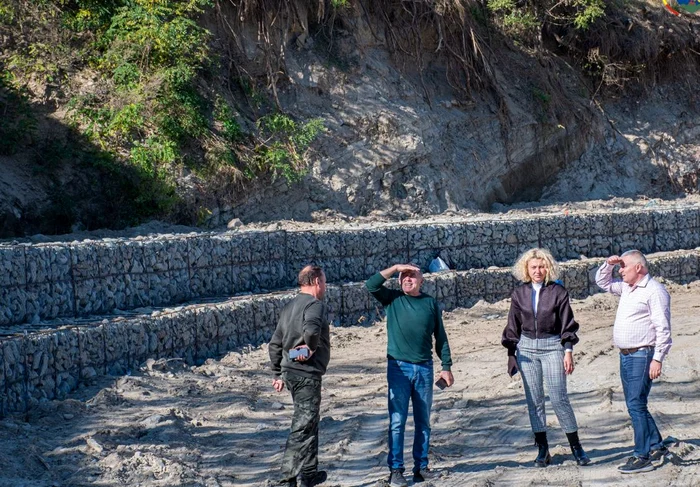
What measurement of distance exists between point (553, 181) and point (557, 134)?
1.11 meters

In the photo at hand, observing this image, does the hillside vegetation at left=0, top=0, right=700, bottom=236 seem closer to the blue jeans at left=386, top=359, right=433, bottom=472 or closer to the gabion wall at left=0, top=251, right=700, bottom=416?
the gabion wall at left=0, top=251, right=700, bottom=416

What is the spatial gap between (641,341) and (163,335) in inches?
211

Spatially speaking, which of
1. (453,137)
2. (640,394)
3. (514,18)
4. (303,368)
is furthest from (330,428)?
(514,18)

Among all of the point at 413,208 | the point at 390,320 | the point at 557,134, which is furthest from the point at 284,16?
the point at 390,320

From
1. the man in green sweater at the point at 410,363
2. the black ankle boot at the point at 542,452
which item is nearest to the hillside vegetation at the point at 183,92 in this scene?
the man in green sweater at the point at 410,363

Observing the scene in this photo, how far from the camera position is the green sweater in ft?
20.5

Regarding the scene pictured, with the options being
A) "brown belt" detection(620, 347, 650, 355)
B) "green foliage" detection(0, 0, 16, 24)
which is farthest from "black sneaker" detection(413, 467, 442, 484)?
"green foliage" detection(0, 0, 16, 24)

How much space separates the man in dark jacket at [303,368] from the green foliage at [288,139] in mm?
10290

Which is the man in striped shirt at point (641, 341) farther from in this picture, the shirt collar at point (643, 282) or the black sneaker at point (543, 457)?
the black sneaker at point (543, 457)

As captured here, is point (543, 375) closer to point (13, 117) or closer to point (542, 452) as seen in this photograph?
point (542, 452)

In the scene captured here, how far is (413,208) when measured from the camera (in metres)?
18.2

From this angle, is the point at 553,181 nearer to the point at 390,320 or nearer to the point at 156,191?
the point at 156,191

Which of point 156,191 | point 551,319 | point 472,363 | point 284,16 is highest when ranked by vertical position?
point 284,16

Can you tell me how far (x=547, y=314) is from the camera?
6355 mm
